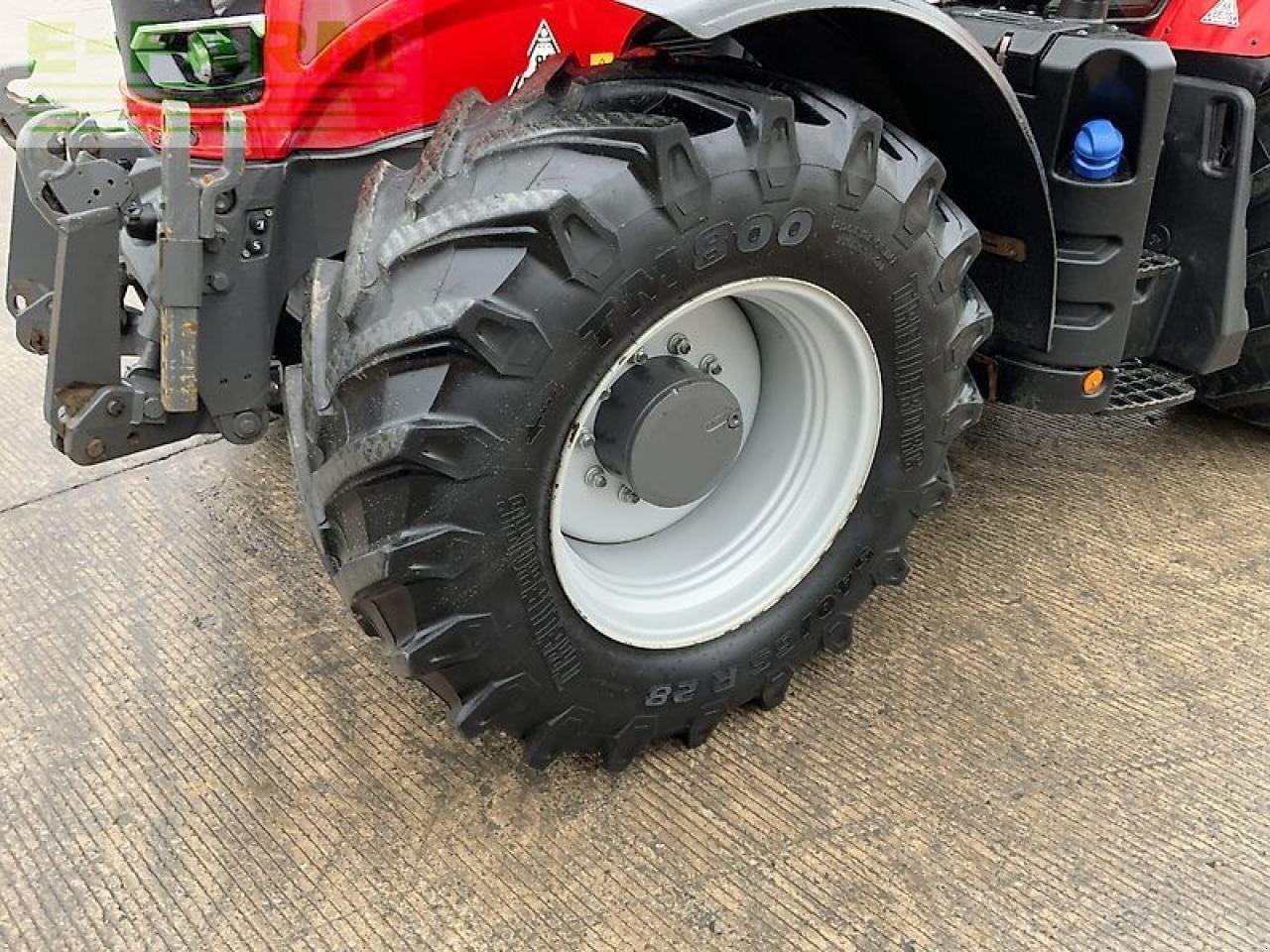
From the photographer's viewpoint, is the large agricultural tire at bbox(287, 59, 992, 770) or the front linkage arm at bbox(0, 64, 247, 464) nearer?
the large agricultural tire at bbox(287, 59, 992, 770)

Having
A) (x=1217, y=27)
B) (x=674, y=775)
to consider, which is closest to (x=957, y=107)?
(x=1217, y=27)

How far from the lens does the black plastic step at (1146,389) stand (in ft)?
8.74

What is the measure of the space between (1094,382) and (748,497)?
81 cm

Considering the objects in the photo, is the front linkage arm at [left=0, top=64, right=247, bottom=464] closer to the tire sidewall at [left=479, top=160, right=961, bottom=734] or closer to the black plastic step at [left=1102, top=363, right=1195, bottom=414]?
the tire sidewall at [left=479, top=160, right=961, bottom=734]

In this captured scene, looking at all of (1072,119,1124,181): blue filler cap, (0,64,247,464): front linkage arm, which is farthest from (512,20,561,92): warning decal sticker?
(1072,119,1124,181): blue filler cap

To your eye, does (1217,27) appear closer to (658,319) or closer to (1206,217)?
(1206,217)

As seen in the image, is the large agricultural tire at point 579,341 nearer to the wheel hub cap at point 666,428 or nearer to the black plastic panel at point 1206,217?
the wheel hub cap at point 666,428

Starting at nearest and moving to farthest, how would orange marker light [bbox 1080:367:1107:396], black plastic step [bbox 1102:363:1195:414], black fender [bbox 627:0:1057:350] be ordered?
black fender [bbox 627:0:1057:350] < orange marker light [bbox 1080:367:1107:396] < black plastic step [bbox 1102:363:1195:414]

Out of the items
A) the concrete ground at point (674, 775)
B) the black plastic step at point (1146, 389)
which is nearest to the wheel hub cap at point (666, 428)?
the concrete ground at point (674, 775)

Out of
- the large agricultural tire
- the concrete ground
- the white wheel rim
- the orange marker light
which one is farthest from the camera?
the orange marker light

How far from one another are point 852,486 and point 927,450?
0.15m

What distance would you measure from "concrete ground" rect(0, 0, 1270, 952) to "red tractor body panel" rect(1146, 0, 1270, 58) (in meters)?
1.09

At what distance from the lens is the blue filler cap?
2.21 metres

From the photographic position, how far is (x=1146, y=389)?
2.75 metres
